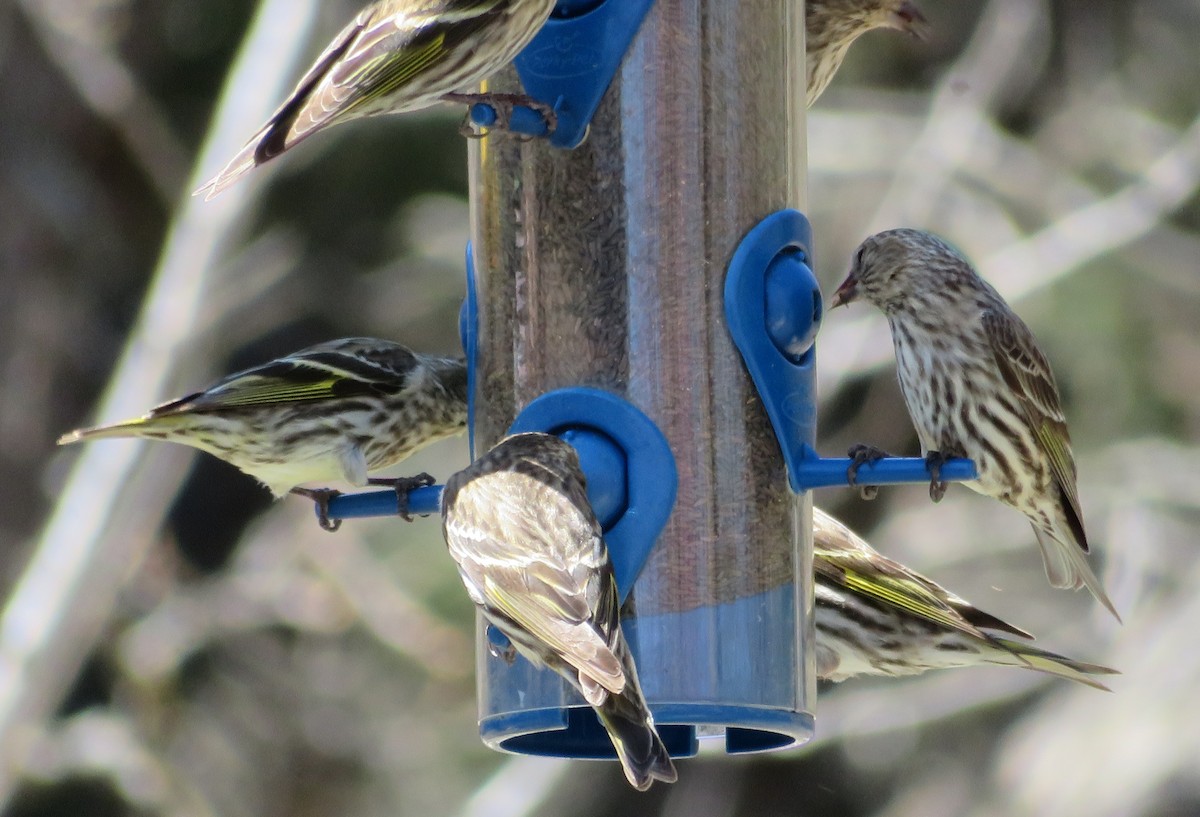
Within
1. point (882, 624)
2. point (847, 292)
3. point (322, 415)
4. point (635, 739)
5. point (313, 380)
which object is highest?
point (847, 292)

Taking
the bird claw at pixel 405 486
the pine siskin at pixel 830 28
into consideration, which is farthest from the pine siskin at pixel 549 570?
the pine siskin at pixel 830 28

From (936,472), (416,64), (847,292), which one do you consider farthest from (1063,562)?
(416,64)

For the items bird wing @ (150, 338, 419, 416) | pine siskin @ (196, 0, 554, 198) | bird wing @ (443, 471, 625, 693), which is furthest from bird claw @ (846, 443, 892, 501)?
bird wing @ (150, 338, 419, 416)

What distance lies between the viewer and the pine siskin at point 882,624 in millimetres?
8617

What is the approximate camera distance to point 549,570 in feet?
21.5

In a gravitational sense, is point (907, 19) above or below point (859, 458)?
above

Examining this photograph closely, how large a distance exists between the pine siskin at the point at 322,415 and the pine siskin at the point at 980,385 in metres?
1.63

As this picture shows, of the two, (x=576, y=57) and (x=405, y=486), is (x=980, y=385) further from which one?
(x=405, y=486)

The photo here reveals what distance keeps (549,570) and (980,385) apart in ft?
7.79

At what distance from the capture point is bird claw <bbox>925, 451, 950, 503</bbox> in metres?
7.23

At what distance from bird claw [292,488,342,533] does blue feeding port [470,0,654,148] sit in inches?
62.8

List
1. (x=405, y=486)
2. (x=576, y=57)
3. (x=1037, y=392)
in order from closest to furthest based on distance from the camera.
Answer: (x=576, y=57) → (x=405, y=486) → (x=1037, y=392)

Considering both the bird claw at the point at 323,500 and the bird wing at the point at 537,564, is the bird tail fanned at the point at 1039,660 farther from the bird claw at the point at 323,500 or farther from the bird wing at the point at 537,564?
the bird claw at the point at 323,500

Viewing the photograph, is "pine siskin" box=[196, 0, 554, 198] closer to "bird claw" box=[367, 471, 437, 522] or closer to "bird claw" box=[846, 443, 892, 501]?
"bird claw" box=[367, 471, 437, 522]
